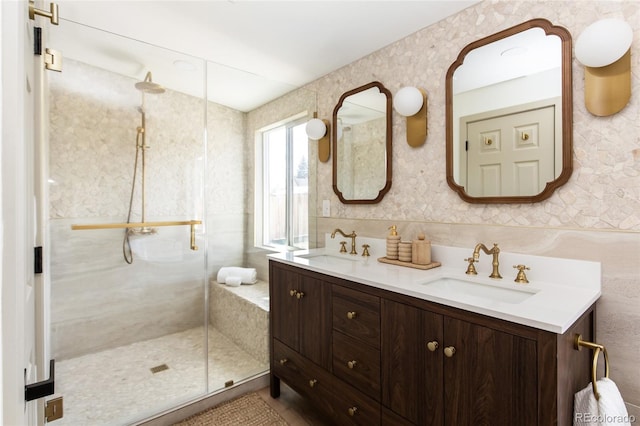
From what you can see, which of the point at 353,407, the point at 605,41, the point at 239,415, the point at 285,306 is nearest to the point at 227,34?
the point at 285,306

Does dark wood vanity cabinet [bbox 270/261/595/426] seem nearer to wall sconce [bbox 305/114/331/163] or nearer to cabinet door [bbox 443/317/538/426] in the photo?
cabinet door [bbox 443/317/538/426]

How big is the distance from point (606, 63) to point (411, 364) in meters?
1.36

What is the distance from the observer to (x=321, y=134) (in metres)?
2.49

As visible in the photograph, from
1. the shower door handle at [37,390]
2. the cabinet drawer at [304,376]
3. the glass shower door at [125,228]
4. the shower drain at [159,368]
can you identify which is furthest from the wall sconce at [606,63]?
the shower drain at [159,368]

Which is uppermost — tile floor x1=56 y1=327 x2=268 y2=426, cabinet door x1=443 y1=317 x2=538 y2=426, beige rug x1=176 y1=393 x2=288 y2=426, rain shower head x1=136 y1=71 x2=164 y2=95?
rain shower head x1=136 y1=71 x2=164 y2=95

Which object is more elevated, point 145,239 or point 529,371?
point 145,239

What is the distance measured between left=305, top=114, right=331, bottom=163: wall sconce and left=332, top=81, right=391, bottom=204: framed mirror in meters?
0.07

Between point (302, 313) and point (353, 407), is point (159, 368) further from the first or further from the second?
point (353, 407)

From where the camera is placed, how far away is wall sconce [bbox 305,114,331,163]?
2484mm

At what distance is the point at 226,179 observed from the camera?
2.30 meters

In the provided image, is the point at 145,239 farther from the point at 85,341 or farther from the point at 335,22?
the point at 335,22

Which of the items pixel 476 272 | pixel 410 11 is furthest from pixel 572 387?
pixel 410 11

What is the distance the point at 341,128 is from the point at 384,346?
163 cm

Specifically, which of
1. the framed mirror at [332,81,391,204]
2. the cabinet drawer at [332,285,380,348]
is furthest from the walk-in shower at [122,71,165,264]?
the cabinet drawer at [332,285,380,348]
